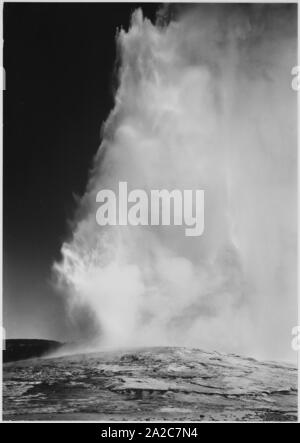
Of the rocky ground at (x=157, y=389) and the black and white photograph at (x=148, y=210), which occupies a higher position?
the black and white photograph at (x=148, y=210)

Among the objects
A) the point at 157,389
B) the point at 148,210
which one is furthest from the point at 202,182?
the point at 157,389

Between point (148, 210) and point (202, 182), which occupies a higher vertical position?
point (202, 182)

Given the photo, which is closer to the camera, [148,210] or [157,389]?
[157,389]

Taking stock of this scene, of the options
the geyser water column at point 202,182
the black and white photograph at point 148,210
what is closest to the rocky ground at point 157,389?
the black and white photograph at point 148,210

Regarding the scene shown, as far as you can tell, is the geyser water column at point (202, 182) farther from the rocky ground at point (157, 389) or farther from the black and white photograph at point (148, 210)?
the rocky ground at point (157, 389)

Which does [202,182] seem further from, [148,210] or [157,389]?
[157,389]
